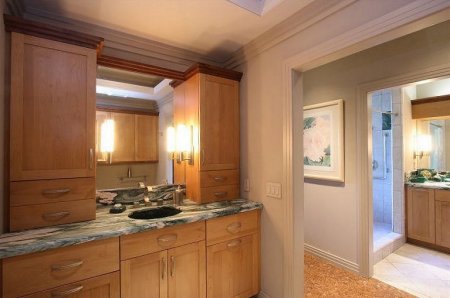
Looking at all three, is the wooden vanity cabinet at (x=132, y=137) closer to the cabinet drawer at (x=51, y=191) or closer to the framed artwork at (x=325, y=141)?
the cabinet drawer at (x=51, y=191)

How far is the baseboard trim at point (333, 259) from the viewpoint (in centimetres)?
238

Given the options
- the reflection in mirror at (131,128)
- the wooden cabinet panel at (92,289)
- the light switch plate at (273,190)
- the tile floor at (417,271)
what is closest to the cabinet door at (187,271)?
the wooden cabinet panel at (92,289)

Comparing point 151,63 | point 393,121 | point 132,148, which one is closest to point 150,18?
point 151,63

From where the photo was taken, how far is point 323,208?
8.87ft

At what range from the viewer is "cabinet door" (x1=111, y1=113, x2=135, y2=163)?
1876 millimetres

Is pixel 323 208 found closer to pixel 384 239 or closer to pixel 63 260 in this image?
pixel 384 239

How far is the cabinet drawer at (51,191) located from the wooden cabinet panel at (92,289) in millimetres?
504

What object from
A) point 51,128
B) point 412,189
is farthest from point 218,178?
point 412,189

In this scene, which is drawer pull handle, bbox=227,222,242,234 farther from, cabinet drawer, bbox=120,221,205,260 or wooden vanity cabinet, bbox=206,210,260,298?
cabinet drawer, bbox=120,221,205,260

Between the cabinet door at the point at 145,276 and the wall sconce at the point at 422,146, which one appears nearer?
the cabinet door at the point at 145,276

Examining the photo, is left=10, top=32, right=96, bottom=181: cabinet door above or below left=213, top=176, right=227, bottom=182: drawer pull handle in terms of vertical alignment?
above

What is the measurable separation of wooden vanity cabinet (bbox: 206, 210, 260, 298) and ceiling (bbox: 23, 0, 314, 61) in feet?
5.08

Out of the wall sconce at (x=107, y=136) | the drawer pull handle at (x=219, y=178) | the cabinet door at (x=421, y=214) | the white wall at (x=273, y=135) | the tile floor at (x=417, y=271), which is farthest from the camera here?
the cabinet door at (x=421, y=214)

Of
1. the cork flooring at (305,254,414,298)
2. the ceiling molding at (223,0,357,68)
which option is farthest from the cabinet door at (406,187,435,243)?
the ceiling molding at (223,0,357,68)
